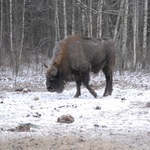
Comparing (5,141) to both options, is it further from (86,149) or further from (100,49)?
(100,49)

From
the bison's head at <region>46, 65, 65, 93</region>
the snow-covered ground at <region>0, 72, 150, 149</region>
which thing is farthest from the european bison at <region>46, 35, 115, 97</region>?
the snow-covered ground at <region>0, 72, 150, 149</region>

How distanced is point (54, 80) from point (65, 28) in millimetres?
10621

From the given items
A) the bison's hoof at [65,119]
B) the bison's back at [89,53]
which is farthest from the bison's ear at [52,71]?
the bison's hoof at [65,119]

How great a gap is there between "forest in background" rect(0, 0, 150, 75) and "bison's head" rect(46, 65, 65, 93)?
7.98m

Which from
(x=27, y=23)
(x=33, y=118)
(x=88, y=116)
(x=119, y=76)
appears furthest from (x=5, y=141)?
(x=27, y=23)

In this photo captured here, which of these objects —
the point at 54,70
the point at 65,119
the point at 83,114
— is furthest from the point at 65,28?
the point at 65,119

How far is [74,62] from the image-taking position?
1445cm

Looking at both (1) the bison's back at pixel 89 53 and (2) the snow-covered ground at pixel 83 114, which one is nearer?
(2) the snow-covered ground at pixel 83 114

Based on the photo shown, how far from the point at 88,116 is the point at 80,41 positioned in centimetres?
483

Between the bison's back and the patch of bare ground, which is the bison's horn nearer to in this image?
the bison's back

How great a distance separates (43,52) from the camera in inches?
1357

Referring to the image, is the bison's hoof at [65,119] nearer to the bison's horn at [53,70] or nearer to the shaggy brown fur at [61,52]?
the bison's horn at [53,70]

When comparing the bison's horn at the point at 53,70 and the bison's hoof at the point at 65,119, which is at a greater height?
the bison's horn at the point at 53,70

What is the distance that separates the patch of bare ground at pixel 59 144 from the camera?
758cm
